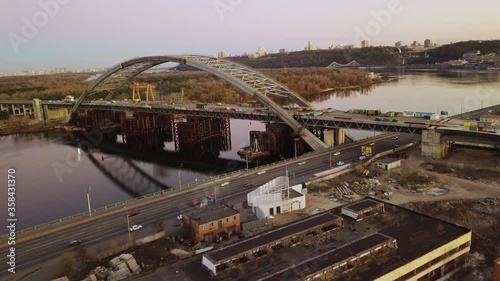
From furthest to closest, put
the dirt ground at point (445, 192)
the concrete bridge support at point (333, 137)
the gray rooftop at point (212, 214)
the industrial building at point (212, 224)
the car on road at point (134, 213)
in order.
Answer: the concrete bridge support at point (333, 137)
the car on road at point (134, 213)
the dirt ground at point (445, 192)
the gray rooftop at point (212, 214)
the industrial building at point (212, 224)

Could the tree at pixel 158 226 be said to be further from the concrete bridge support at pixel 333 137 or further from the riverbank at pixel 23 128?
the riverbank at pixel 23 128

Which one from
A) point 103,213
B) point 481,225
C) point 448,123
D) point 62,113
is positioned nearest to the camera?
point 481,225

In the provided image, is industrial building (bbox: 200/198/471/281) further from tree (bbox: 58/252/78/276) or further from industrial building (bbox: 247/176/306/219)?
tree (bbox: 58/252/78/276)

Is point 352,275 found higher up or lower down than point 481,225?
Result: higher up

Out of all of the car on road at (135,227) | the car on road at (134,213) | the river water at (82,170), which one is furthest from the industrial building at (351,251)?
the river water at (82,170)

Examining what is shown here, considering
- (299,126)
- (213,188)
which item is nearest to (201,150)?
(299,126)

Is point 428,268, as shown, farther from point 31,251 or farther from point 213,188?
point 31,251

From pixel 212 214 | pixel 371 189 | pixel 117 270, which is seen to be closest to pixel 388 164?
pixel 371 189

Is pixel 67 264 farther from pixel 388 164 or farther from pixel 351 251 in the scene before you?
pixel 388 164
